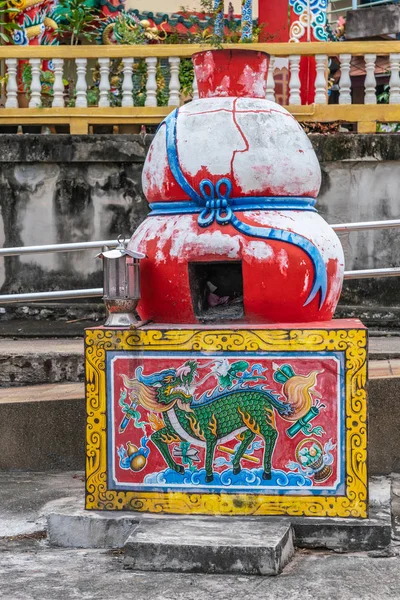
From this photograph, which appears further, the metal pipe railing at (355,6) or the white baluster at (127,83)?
the metal pipe railing at (355,6)

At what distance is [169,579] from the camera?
4.74 m

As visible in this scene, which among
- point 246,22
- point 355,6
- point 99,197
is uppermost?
point 355,6

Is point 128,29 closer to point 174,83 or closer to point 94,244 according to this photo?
point 174,83

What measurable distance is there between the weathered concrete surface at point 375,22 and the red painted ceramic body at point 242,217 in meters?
11.4

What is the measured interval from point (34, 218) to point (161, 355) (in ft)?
13.9

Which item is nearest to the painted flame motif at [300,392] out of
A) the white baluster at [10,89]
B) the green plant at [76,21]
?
the white baluster at [10,89]

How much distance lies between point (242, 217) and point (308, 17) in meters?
6.95

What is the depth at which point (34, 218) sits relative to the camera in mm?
9273

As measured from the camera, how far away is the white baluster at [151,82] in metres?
9.77

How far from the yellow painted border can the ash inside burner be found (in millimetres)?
274

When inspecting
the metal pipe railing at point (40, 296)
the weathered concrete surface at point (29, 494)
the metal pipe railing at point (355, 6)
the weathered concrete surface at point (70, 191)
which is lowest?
the weathered concrete surface at point (29, 494)

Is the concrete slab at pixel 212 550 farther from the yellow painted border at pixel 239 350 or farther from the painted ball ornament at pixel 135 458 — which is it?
the painted ball ornament at pixel 135 458

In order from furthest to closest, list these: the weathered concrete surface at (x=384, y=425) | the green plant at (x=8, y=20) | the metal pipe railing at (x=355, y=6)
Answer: the metal pipe railing at (x=355, y=6) → the green plant at (x=8, y=20) → the weathered concrete surface at (x=384, y=425)

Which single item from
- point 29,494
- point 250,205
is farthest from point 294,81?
point 29,494
